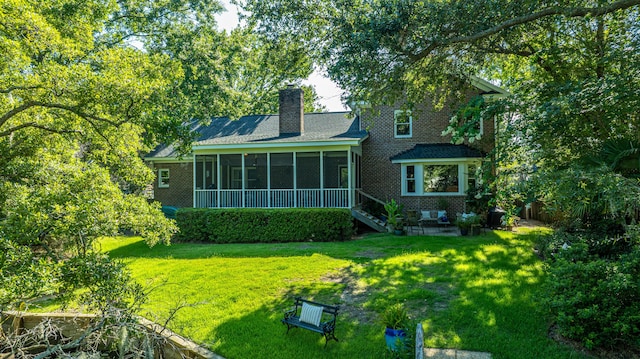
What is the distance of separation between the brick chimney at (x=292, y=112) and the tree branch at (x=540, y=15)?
29.8 ft

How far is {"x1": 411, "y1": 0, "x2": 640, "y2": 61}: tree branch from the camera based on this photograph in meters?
6.71

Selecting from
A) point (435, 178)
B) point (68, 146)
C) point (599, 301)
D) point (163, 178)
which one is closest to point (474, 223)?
point (435, 178)

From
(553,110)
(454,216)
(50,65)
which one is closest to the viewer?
(50,65)

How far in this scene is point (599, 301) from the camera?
486 centimetres

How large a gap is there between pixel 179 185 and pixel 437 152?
44.1 ft

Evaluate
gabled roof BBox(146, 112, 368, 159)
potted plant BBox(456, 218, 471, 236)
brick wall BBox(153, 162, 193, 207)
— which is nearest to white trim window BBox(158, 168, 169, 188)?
brick wall BBox(153, 162, 193, 207)

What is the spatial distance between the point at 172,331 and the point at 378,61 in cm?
756

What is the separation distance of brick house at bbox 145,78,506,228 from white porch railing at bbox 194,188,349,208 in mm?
43

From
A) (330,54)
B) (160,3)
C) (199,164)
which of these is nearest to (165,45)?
(160,3)

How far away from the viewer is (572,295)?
500cm

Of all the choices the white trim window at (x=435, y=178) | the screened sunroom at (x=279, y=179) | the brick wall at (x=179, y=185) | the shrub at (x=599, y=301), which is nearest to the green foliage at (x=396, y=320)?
the shrub at (x=599, y=301)

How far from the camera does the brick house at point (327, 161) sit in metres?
15.6

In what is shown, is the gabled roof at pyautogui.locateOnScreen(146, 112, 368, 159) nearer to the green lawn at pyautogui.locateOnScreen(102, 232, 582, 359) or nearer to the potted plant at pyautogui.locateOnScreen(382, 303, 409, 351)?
the green lawn at pyautogui.locateOnScreen(102, 232, 582, 359)

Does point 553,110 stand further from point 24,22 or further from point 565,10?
point 24,22
